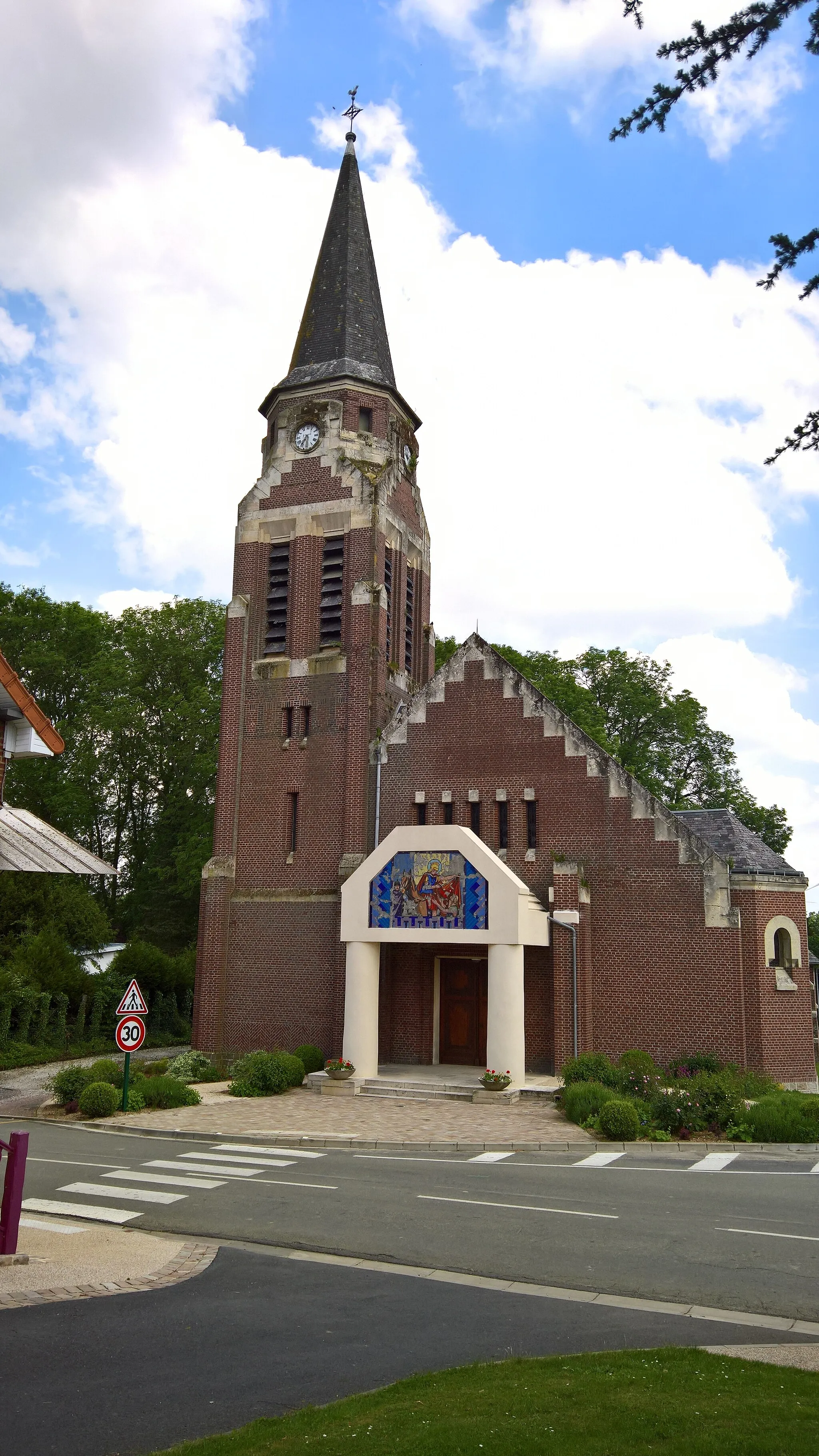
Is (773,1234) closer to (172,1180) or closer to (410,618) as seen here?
(172,1180)

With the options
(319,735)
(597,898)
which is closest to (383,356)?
(319,735)

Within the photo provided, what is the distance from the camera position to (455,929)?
2467 cm

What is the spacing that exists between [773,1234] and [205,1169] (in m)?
7.99

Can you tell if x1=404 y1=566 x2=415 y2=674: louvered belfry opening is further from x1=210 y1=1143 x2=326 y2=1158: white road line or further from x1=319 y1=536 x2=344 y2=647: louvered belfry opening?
x1=210 y1=1143 x2=326 y2=1158: white road line

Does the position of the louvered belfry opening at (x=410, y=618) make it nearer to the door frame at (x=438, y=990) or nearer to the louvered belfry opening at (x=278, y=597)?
the louvered belfry opening at (x=278, y=597)

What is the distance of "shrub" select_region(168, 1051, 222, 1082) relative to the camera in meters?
26.0

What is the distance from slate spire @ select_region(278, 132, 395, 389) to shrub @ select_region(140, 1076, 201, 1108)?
20.8 m

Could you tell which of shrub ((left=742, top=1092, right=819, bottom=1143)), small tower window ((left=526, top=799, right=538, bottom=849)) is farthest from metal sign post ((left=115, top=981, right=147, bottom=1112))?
shrub ((left=742, top=1092, right=819, bottom=1143))

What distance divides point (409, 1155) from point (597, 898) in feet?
33.4

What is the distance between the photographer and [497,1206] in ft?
41.9

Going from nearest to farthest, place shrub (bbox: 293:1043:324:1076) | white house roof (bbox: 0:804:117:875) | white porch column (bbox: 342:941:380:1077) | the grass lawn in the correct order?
the grass lawn
white porch column (bbox: 342:941:380:1077)
shrub (bbox: 293:1043:324:1076)
white house roof (bbox: 0:804:117:875)

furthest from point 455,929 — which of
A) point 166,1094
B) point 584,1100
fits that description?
point 166,1094

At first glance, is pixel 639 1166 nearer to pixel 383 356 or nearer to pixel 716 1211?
pixel 716 1211

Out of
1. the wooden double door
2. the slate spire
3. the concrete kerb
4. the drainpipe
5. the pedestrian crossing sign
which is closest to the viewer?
the concrete kerb
